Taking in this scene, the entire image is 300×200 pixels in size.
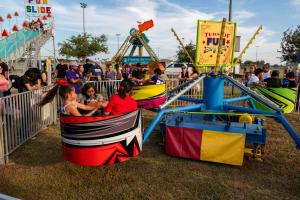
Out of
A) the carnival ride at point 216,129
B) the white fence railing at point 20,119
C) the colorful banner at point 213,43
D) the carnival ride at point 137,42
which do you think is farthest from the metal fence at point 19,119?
the carnival ride at point 137,42

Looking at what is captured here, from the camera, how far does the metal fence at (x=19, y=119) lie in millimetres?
4750

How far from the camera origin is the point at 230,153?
4.61 metres

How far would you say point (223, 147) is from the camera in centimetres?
464

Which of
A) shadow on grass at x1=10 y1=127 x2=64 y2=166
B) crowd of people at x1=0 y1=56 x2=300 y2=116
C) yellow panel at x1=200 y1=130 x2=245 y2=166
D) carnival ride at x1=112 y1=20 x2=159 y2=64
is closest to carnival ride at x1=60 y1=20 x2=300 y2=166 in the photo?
yellow panel at x1=200 y1=130 x2=245 y2=166

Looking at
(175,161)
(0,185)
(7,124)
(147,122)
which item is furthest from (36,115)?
(175,161)

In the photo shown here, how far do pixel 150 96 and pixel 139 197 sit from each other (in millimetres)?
2932

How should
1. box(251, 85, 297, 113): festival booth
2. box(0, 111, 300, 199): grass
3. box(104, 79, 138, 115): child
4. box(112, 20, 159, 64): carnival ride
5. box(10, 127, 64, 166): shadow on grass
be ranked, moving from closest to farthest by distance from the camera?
box(0, 111, 300, 199): grass → box(104, 79, 138, 115): child → box(10, 127, 64, 166): shadow on grass → box(251, 85, 297, 113): festival booth → box(112, 20, 159, 64): carnival ride

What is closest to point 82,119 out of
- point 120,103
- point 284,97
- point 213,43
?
point 120,103

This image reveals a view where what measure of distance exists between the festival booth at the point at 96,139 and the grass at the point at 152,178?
564mm

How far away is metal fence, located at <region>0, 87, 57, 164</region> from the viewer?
15.6ft

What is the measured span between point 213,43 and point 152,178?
3.27 meters

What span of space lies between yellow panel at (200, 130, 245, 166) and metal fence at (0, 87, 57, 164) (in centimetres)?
376

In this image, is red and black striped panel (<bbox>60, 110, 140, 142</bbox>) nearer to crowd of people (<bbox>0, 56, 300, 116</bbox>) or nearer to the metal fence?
crowd of people (<bbox>0, 56, 300, 116</bbox>)

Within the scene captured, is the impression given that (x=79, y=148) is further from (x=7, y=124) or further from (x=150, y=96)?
(x=150, y=96)
